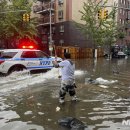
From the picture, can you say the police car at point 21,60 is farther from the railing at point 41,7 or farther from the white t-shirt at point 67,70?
the railing at point 41,7

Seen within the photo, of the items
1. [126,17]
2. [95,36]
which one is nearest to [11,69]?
[95,36]

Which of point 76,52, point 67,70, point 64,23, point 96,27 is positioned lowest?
point 76,52

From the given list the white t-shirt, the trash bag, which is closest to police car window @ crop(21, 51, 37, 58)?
the white t-shirt

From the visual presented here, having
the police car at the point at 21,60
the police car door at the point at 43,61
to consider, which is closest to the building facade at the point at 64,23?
the police car door at the point at 43,61

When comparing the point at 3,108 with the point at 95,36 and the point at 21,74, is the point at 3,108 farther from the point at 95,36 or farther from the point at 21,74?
the point at 95,36

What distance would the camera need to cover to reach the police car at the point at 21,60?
20.6 meters

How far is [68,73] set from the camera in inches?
459

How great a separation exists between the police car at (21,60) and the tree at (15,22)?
2297 cm

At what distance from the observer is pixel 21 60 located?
69.4 ft

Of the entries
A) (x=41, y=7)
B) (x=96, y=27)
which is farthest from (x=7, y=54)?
(x=41, y=7)

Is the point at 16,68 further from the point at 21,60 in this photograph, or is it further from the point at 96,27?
the point at 96,27

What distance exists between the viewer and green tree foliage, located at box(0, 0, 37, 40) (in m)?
45.0

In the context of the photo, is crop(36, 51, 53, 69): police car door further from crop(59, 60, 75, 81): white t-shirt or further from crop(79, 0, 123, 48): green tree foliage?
crop(79, 0, 123, 48): green tree foliage

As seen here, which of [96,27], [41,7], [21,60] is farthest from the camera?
[41,7]
